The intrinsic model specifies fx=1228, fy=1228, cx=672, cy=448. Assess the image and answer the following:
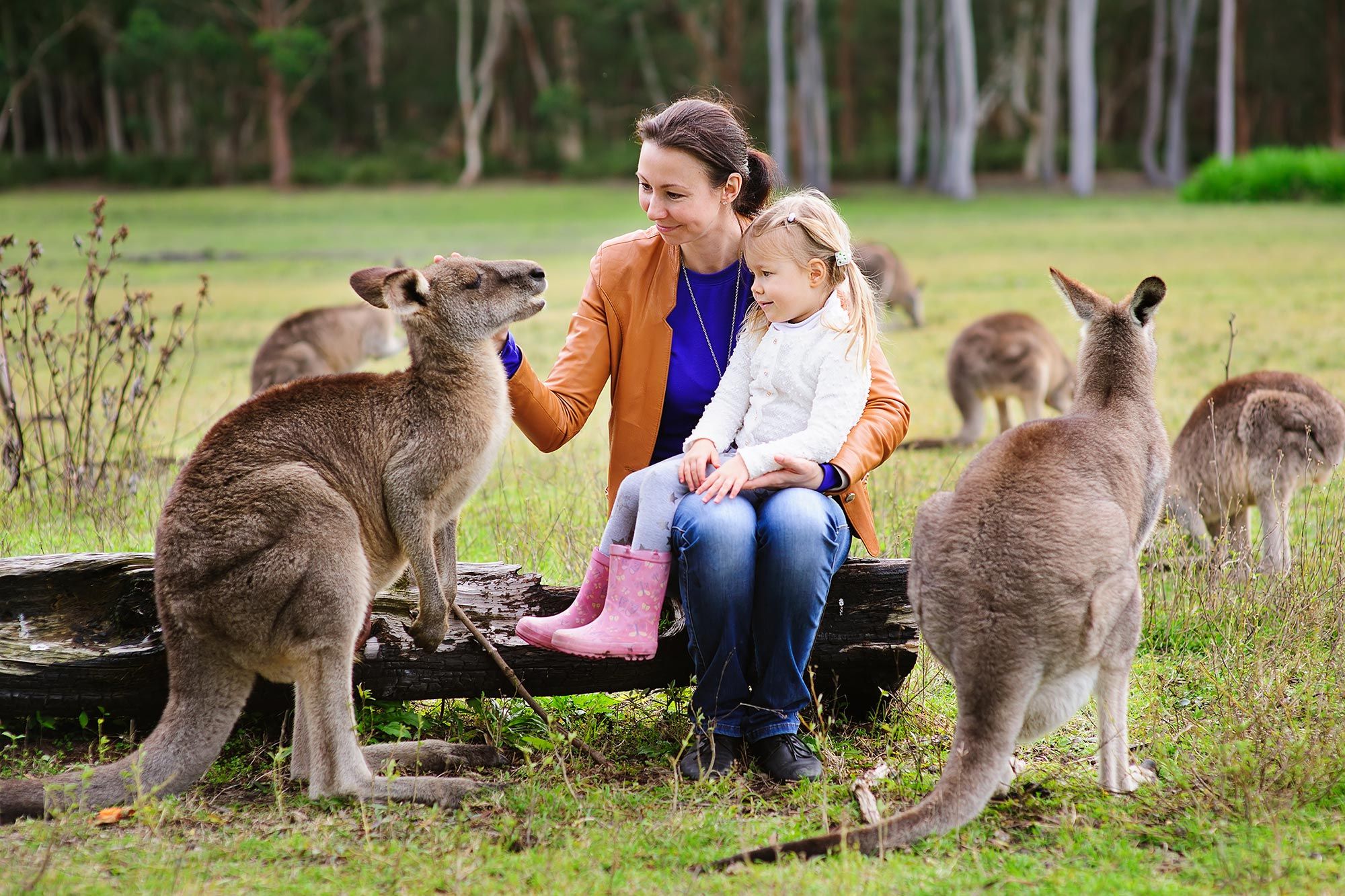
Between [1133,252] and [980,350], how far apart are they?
38.8 feet

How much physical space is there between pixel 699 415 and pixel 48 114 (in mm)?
40283

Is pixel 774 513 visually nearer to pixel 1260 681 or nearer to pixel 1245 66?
pixel 1260 681

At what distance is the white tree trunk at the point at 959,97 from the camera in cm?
3050

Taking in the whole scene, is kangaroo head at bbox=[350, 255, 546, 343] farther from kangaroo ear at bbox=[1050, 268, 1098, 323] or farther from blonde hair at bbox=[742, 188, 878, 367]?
kangaroo ear at bbox=[1050, 268, 1098, 323]

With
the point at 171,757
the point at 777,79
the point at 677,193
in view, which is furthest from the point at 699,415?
the point at 777,79

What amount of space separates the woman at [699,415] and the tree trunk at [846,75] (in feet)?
127

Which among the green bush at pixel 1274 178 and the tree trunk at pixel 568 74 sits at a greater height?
the tree trunk at pixel 568 74

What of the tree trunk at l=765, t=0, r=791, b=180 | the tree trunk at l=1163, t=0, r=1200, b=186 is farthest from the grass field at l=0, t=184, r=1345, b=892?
the tree trunk at l=1163, t=0, r=1200, b=186

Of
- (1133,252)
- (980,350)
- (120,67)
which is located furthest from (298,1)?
(980,350)

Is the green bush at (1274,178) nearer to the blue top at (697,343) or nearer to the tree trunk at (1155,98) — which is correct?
the tree trunk at (1155,98)

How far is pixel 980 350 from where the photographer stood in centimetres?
796

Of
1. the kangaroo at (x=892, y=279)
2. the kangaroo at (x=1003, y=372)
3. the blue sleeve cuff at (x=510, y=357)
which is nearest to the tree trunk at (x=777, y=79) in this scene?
the kangaroo at (x=892, y=279)

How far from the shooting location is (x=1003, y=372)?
7.83m

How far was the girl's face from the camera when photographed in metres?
3.49
